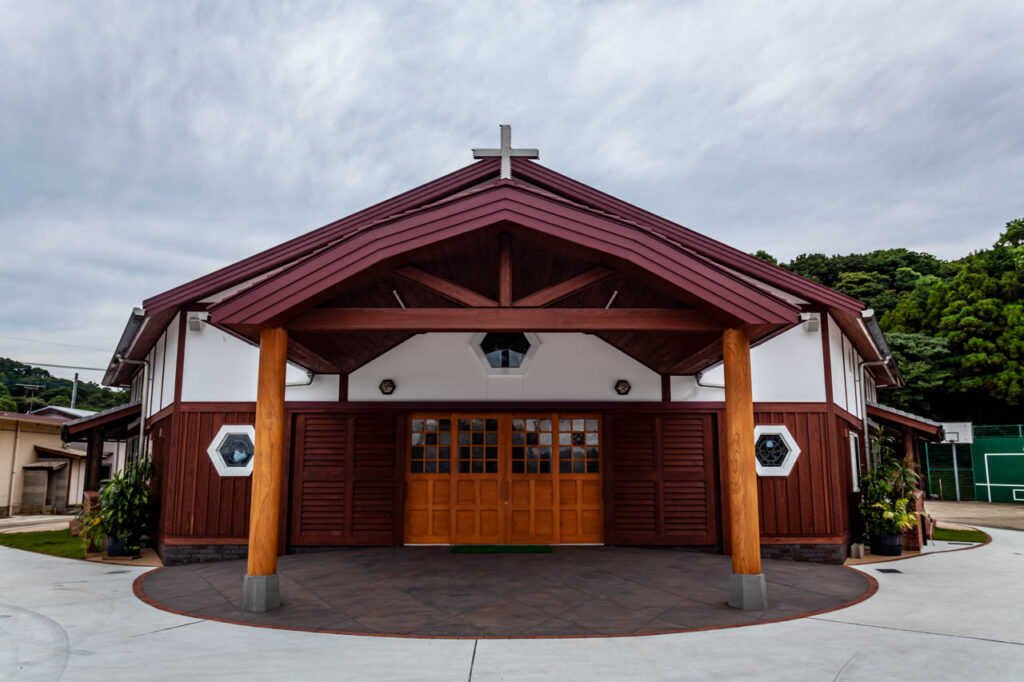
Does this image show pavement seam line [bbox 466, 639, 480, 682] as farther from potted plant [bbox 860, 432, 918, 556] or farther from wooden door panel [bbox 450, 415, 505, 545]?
potted plant [bbox 860, 432, 918, 556]

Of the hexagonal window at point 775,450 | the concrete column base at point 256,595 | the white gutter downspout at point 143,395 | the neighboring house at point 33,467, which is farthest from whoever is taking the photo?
the neighboring house at point 33,467

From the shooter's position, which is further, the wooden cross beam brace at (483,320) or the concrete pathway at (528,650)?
the wooden cross beam brace at (483,320)

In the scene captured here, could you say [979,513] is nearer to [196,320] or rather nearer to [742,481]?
[742,481]

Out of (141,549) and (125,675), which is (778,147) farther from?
(125,675)

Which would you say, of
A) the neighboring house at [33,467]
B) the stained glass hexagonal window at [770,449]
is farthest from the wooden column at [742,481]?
the neighboring house at [33,467]

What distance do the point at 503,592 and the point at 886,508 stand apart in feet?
19.9

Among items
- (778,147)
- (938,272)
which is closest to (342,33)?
(778,147)

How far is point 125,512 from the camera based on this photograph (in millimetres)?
9188

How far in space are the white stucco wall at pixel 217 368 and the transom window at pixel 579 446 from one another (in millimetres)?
4540

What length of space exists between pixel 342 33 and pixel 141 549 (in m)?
10.4

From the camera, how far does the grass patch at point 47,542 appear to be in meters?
10.0

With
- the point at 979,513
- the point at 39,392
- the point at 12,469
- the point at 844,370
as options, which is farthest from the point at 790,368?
the point at 39,392

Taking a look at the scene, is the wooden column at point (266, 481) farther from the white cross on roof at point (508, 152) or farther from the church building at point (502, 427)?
the white cross on roof at point (508, 152)

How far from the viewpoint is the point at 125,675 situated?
3.97 metres
